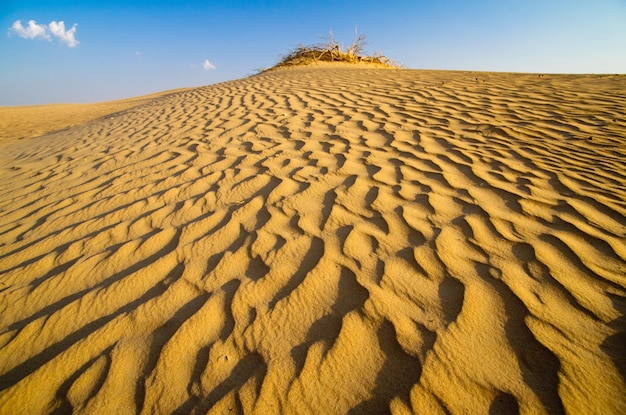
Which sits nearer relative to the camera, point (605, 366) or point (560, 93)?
point (605, 366)

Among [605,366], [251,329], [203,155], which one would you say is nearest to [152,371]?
[251,329]

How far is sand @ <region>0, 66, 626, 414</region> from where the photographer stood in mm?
1146

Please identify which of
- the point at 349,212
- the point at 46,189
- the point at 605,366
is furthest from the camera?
the point at 46,189

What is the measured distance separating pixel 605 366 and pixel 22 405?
2180mm

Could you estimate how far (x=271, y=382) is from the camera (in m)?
1.16

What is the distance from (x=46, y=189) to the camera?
3105mm

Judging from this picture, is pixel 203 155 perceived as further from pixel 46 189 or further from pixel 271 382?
pixel 271 382

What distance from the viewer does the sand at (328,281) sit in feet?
3.76

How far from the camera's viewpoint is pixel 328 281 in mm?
1560

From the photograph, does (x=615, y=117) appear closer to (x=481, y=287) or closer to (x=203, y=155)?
(x=481, y=287)

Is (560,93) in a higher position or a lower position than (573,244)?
higher

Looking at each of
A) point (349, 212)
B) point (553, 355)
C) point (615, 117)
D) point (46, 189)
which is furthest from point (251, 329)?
point (615, 117)

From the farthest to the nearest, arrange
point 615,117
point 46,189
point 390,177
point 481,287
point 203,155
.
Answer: point 615,117 < point 203,155 < point 46,189 < point 390,177 < point 481,287

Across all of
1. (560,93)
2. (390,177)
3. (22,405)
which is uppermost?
(560,93)
